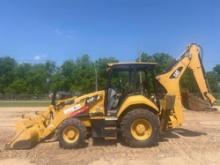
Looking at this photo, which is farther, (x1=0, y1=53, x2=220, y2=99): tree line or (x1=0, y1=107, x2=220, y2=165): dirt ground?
(x1=0, y1=53, x2=220, y2=99): tree line

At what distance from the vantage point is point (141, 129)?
11.6 m

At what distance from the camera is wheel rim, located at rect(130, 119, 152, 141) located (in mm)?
11594

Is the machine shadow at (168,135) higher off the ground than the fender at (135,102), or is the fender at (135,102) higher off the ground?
the fender at (135,102)

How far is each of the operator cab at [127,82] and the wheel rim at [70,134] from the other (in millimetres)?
1223

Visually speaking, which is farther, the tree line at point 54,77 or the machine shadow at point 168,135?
the tree line at point 54,77

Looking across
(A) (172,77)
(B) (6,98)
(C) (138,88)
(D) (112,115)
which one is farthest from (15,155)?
(B) (6,98)

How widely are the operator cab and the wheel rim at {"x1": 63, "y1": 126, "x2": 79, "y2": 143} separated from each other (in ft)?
4.01

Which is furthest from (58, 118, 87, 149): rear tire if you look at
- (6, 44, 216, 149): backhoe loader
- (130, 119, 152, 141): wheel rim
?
(130, 119, 152, 141): wheel rim

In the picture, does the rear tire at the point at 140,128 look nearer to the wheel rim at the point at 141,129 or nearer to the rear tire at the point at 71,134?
the wheel rim at the point at 141,129

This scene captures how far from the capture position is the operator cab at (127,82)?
1209 centimetres

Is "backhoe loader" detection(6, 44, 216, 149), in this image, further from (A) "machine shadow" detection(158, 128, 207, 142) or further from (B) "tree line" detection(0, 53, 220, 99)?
(B) "tree line" detection(0, 53, 220, 99)

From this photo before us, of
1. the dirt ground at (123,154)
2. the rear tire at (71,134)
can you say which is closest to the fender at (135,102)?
the dirt ground at (123,154)

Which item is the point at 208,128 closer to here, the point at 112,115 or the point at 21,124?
the point at 112,115

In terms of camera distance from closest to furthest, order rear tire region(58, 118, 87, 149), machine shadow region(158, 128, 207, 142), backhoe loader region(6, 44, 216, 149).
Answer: rear tire region(58, 118, 87, 149) < backhoe loader region(6, 44, 216, 149) < machine shadow region(158, 128, 207, 142)
